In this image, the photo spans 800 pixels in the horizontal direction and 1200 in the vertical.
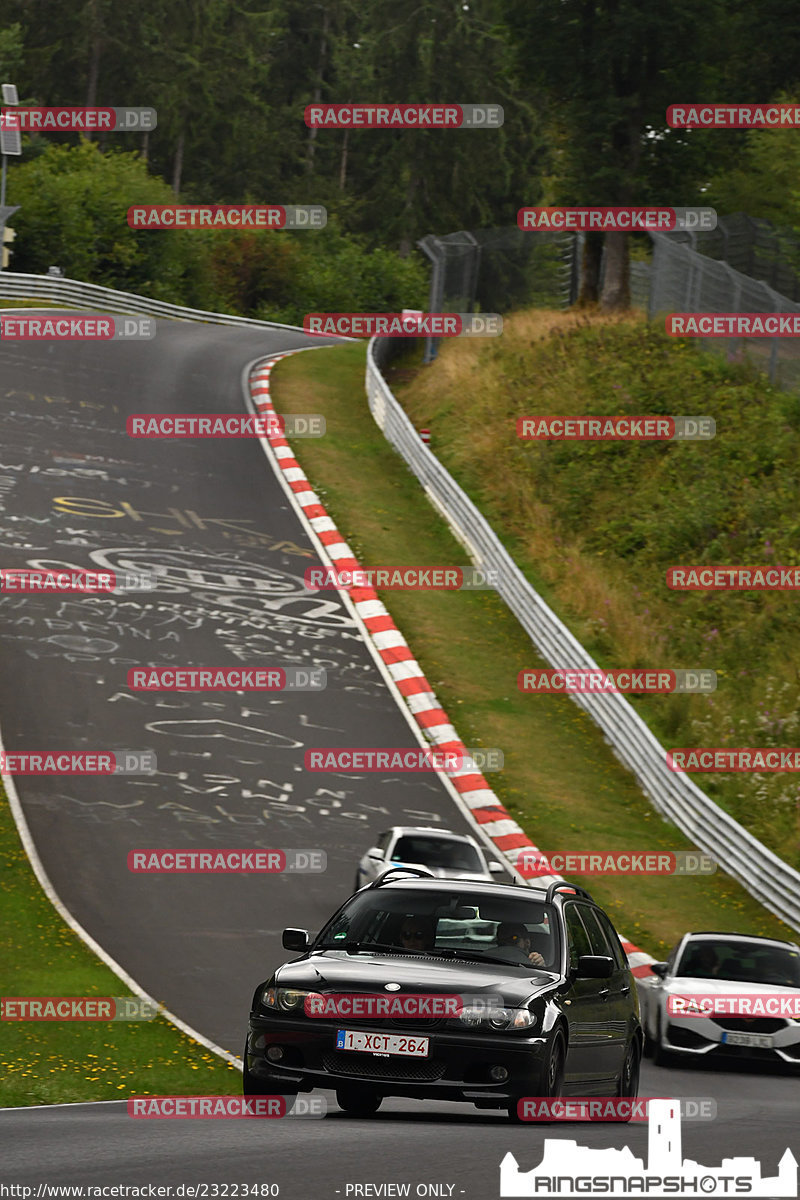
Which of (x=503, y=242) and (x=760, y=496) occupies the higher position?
(x=503, y=242)

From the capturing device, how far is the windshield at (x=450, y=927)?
9422 mm

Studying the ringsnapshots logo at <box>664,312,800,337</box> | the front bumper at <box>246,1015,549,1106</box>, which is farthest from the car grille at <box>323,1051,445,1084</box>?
the ringsnapshots logo at <box>664,312,800,337</box>

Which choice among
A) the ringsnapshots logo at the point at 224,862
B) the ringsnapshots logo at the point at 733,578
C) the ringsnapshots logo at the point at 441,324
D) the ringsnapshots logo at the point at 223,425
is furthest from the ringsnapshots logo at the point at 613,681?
the ringsnapshots logo at the point at 441,324

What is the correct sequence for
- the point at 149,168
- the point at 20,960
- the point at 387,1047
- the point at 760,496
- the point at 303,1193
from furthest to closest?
the point at 149,168 → the point at 760,496 → the point at 20,960 → the point at 387,1047 → the point at 303,1193

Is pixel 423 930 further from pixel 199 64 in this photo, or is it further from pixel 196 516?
pixel 199 64

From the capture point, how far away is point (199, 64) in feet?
288

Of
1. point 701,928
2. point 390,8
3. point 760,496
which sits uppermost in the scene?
point 390,8

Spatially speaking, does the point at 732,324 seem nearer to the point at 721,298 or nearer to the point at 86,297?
the point at 721,298

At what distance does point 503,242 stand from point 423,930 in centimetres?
3202

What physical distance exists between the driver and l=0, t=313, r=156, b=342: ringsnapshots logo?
37848 millimetres

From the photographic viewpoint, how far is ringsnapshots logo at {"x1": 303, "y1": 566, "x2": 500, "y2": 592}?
2889 centimetres

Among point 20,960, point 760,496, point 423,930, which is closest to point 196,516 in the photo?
point 760,496

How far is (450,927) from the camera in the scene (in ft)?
31.5

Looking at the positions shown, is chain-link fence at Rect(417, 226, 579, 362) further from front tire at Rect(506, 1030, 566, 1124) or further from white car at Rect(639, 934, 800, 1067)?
front tire at Rect(506, 1030, 566, 1124)
